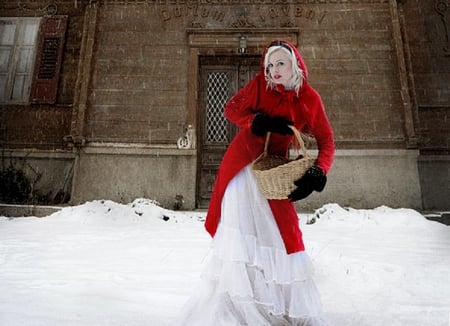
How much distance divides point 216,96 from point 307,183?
6.01 m

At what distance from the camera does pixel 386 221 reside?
5180 mm

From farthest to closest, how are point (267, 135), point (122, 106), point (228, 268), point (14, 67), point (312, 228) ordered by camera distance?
point (14, 67), point (122, 106), point (312, 228), point (267, 135), point (228, 268)

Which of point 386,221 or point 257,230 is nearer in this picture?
point 257,230

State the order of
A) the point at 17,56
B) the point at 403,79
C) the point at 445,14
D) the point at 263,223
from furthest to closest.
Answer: the point at 17,56
the point at 445,14
the point at 403,79
the point at 263,223

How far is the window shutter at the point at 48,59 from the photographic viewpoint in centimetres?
776

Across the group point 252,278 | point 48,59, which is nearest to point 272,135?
point 252,278

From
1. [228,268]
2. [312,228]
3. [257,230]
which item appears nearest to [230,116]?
[257,230]

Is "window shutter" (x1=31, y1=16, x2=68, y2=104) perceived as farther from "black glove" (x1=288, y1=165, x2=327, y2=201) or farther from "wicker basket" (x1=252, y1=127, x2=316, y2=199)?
"black glove" (x1=288, y1=165, x2=327, y2=201)

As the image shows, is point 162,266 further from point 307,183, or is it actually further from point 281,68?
point 281,68

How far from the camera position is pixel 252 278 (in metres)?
1.59

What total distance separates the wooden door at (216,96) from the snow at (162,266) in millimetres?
1977

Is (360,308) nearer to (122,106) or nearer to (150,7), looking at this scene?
(122,106)

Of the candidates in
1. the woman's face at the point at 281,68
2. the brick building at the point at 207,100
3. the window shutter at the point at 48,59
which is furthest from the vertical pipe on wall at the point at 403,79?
the window shutter at the point at 48,59

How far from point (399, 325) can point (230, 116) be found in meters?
1.51
